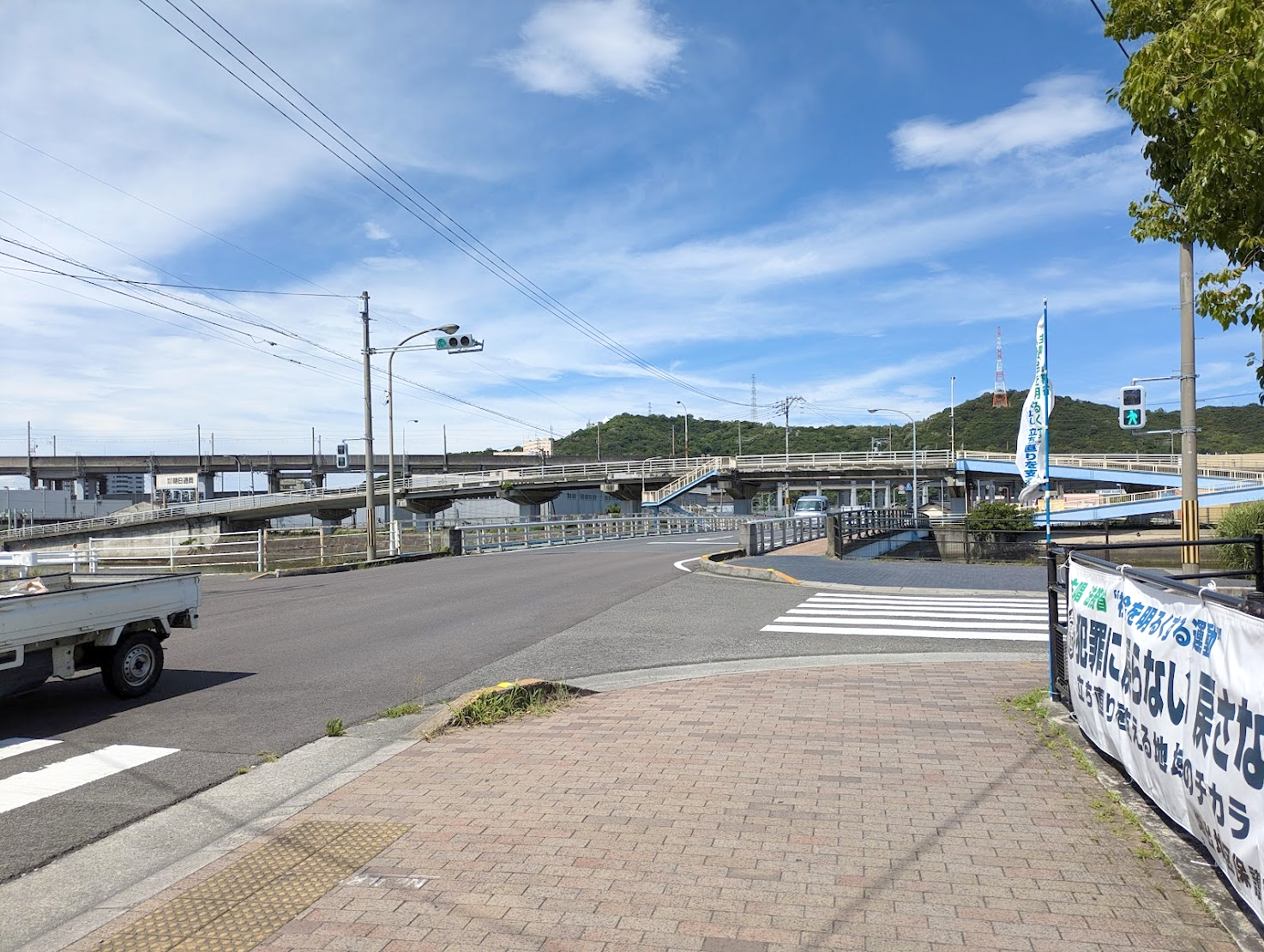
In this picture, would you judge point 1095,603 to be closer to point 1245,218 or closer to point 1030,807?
point 1030,807

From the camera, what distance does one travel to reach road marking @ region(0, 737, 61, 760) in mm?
6566

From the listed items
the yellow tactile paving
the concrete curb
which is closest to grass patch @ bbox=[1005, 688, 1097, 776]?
the yellow tactile paving

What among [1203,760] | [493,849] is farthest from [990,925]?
[493,849]

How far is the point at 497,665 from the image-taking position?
998 cm

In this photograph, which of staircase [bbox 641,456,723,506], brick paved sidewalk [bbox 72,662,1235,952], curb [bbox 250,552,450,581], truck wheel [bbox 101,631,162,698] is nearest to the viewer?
brick paved sidewalk [bbox 72,662,1235,952]

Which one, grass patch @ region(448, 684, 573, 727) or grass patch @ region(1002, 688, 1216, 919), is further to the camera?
grass patch @ region(448, 684, 573, 727)

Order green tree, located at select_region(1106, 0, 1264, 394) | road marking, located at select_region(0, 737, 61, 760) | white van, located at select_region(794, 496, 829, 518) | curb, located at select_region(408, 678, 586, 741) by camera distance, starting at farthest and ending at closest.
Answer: white van, located at select_region(794, 496, 829, 518) → curb, located at select_region(408, 678, 586, 741) → road marking, located at select_region(0, 737, 61, 760) → green tree, located at select_region(1106, 0, 1264, 394)

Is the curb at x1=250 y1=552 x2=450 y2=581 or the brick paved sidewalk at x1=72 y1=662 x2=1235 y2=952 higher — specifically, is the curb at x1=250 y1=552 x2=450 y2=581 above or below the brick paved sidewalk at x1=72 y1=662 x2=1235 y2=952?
below

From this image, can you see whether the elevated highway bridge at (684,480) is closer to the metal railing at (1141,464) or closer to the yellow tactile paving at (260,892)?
the metal railing at (1141,464)

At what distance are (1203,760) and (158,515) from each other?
9340cm

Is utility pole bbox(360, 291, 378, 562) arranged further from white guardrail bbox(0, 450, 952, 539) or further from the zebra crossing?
white guardrail bbox(0, 450, 952, 539)

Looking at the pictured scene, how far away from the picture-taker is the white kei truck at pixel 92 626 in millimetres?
7234

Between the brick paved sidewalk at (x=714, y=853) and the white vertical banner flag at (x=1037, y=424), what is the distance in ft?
34.5

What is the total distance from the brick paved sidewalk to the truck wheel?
3.52 m
